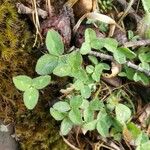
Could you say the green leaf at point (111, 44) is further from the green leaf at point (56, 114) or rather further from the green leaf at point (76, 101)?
the green leaf at point (56, 114)

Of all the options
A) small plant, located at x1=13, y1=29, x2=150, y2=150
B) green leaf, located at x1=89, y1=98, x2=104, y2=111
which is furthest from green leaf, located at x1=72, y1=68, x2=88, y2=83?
green leaf, located at x1=89, y1=98, x2=104, y2=111

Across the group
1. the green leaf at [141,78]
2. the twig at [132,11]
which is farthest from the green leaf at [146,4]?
the green leaf at [141,78]

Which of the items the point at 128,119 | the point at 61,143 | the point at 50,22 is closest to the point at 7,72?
the point at 50,22

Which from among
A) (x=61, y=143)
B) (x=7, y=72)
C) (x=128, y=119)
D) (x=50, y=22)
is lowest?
(x=61, y=143)

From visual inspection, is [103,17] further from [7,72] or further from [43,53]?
[7,72]

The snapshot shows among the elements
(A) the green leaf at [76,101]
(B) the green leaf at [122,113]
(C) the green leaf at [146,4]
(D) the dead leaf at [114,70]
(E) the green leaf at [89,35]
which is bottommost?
(B) the green leaf at [122,113]

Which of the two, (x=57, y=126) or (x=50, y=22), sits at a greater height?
(x=50, y=22)

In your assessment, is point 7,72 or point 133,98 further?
point 133,98
